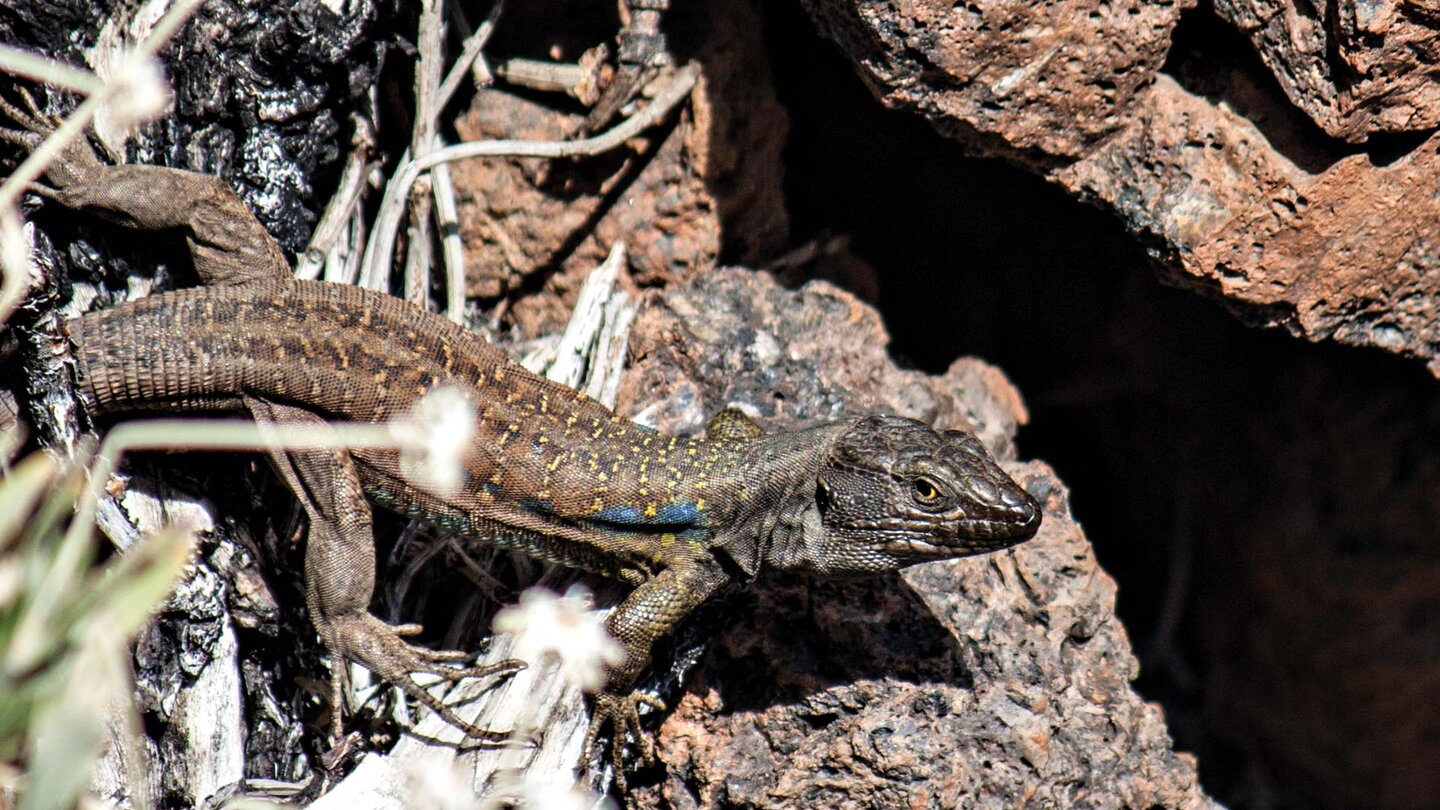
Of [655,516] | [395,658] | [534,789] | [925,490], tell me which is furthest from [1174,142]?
[395,658]

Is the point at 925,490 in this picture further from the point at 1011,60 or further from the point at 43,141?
the point at 43,141

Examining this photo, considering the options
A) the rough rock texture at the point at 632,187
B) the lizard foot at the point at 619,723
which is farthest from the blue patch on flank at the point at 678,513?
the rough rock texture at the point at 632,187

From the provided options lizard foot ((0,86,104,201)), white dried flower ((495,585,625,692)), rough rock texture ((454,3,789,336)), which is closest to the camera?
white dried flower ((495,585,625,692))

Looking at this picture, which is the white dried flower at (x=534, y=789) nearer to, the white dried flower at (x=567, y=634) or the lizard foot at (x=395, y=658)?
the lizard foot at (x=395, y=658)

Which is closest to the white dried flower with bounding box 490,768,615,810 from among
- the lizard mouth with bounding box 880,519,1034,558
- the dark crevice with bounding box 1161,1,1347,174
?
the lizard mouth with bounding box 880,519,1034,558

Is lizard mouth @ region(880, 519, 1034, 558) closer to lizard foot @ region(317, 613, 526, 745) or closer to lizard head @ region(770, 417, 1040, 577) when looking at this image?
lizard head @ region(770, 417, 1040, 577)

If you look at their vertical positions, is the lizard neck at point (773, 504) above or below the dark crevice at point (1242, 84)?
below
